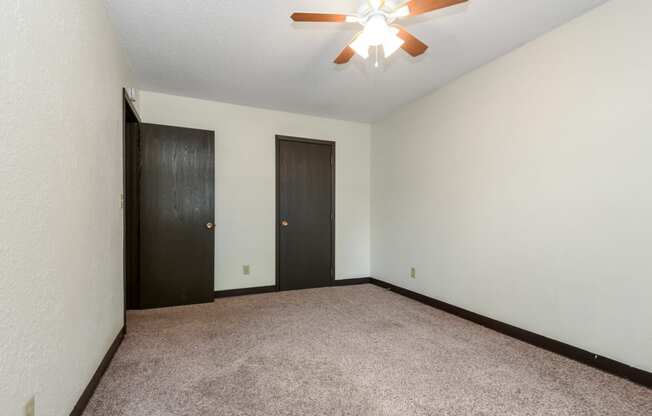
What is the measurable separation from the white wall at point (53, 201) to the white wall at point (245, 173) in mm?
1633

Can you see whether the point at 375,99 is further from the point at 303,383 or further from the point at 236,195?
the point at 303,383

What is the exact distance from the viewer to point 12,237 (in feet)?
3.43

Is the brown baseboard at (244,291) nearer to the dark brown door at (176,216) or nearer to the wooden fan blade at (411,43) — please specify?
the dark brown door at (176,216)

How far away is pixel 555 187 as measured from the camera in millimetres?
2381

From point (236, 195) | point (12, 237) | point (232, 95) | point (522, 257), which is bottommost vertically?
point (522, 257)

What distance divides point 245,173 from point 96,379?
8.80 ft

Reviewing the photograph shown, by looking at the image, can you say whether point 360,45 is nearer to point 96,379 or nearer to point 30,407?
point 30,407

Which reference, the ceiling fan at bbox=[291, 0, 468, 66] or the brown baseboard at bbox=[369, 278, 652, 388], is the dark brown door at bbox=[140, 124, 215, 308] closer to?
the ceiling fan at bbox=[291, 0, 468, 66]

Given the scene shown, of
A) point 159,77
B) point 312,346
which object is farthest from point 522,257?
point 159,77

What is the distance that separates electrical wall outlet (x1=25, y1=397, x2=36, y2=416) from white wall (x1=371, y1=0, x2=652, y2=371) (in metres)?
3.08

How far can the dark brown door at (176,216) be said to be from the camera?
135 inches

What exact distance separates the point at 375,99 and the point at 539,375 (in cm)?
314

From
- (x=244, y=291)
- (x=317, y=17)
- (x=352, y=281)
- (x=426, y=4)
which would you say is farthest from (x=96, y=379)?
(x=352, y=281)

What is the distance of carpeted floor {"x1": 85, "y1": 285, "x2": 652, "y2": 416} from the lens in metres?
1.70
